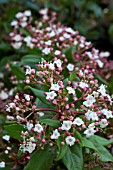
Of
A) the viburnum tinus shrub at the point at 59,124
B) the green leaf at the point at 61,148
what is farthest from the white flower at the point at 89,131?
the green leaf at the point at 61,148

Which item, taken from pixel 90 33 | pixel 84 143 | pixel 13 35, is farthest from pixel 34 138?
pixel 90 33

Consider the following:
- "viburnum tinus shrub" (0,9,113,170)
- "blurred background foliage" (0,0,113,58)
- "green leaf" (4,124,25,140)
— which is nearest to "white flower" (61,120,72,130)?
"viburnum tinus shrub" (0,9,113,170)

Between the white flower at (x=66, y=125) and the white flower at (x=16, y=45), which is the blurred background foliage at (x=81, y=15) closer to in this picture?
the white flower at (x=16, y=45)

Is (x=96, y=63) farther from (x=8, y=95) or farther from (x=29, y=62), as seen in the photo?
(x=8, y=95)

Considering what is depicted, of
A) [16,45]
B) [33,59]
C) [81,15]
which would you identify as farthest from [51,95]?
[81,15]

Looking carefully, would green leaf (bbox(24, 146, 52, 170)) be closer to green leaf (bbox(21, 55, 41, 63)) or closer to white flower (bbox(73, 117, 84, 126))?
white flower (bbox(73, 117, 84, 126))

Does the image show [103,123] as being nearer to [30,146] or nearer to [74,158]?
[74,158]
